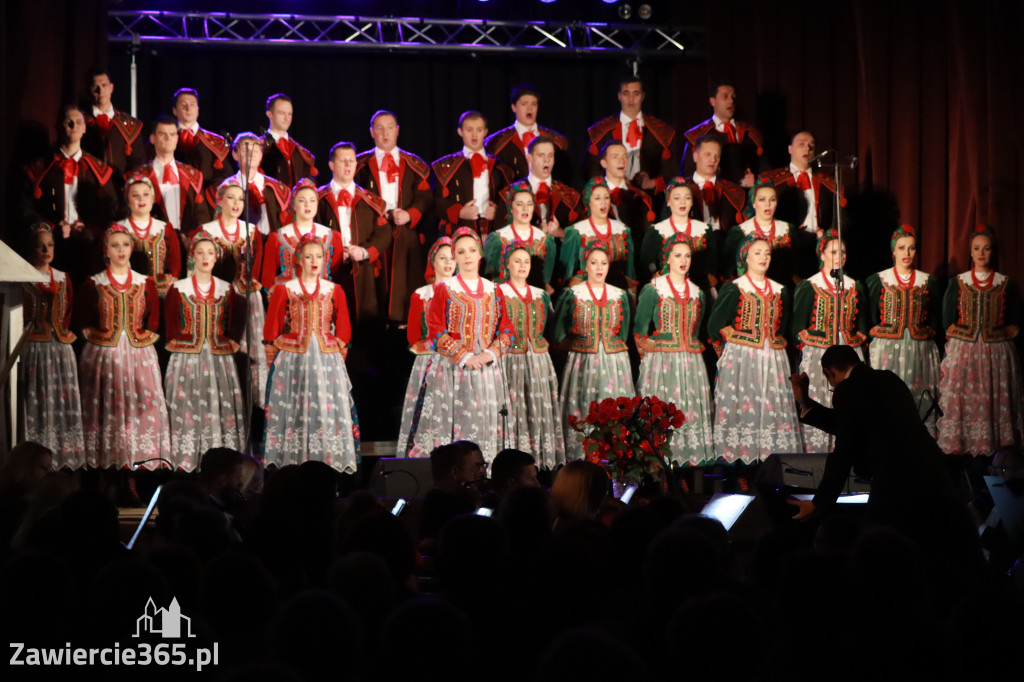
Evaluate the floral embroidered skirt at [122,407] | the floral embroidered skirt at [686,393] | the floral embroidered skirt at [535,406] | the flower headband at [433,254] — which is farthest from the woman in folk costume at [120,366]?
the floral embroidered skirt at [686,393]

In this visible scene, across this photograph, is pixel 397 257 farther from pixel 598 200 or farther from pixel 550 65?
pixel 550 65

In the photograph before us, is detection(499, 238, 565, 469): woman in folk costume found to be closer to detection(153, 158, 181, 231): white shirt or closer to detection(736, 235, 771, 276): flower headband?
detection(736, 235, 771, 276): flower headband

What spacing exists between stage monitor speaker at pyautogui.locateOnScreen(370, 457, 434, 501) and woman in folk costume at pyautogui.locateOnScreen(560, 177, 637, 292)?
1823mm

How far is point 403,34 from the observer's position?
9922mm

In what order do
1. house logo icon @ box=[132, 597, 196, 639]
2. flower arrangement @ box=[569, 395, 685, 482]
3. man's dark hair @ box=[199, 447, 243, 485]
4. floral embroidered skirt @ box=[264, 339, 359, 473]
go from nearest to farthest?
house logo icon @ box=[132, 597, 196, 639], man's dark hair @ box=[199, 447, 243, 485], flower arrangement @ box=[569, 395, 685, 482], floral embroidered skirt @ box=[264, 339, 359, 473]

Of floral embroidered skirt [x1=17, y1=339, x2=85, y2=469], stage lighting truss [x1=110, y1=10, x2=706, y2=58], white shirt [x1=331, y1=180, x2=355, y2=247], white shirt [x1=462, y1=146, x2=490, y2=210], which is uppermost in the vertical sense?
stage lighting truss [x1=110, y1=10, x2=706, y2=58]

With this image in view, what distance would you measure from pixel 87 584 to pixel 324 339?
5297 mm

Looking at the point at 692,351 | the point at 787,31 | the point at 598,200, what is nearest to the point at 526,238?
the point at 598,200

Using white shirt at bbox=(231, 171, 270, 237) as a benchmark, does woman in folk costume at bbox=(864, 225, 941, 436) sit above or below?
below

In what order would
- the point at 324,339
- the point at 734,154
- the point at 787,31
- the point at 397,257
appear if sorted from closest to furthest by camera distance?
the point at 324,339 < the point at 397,257 < the point at 734,154 < the point at 787,31

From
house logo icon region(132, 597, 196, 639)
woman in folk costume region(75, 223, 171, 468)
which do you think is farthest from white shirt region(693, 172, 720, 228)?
house logo icon region(132, 597, 196, 639)

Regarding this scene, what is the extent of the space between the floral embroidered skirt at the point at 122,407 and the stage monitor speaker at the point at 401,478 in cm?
153

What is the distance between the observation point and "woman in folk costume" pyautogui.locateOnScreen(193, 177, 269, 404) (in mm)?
8258

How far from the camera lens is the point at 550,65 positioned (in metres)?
10.3
